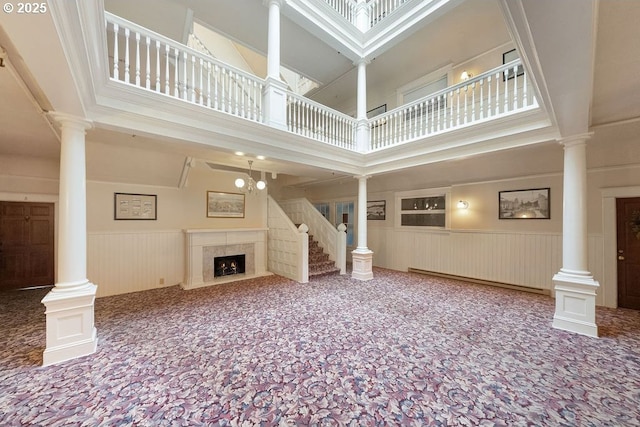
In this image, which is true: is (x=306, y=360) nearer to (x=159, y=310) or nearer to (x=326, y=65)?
(x=159, y=310)

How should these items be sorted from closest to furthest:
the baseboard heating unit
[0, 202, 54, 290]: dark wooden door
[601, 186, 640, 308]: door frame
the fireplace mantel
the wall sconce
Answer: [601, 186, 640, 308]: door frame
[0, 202, 54, 290]: dark wooden door
the baseboard heating unit
the fireplace mantel
the wall sconce

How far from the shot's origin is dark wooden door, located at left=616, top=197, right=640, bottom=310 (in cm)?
387

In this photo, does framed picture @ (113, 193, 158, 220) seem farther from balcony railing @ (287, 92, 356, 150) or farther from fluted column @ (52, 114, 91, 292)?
balcony railing @ (287, 92, 356, 150)

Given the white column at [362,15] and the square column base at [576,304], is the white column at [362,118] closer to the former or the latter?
the white column at [362,15]

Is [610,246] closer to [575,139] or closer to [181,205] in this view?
[575,139]

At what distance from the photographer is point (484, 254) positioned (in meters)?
5.40

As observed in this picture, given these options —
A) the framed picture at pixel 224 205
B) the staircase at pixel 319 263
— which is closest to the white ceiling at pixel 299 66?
the framed picture at pixel 224 205

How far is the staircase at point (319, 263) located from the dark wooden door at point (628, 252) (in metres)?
5.27

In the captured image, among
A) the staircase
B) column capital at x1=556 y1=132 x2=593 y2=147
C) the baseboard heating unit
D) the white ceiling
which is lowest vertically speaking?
the baseboard heating unit

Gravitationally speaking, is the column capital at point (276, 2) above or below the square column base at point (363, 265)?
above

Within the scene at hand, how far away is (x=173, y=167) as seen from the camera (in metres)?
4.89

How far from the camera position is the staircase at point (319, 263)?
6193mm

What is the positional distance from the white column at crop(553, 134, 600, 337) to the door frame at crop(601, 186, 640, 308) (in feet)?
5.15

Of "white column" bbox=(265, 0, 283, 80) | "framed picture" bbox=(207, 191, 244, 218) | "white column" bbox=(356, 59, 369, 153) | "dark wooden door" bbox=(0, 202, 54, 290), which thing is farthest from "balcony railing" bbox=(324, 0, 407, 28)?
"dark wooden door" bbox=(0, 202, 54, 290)
